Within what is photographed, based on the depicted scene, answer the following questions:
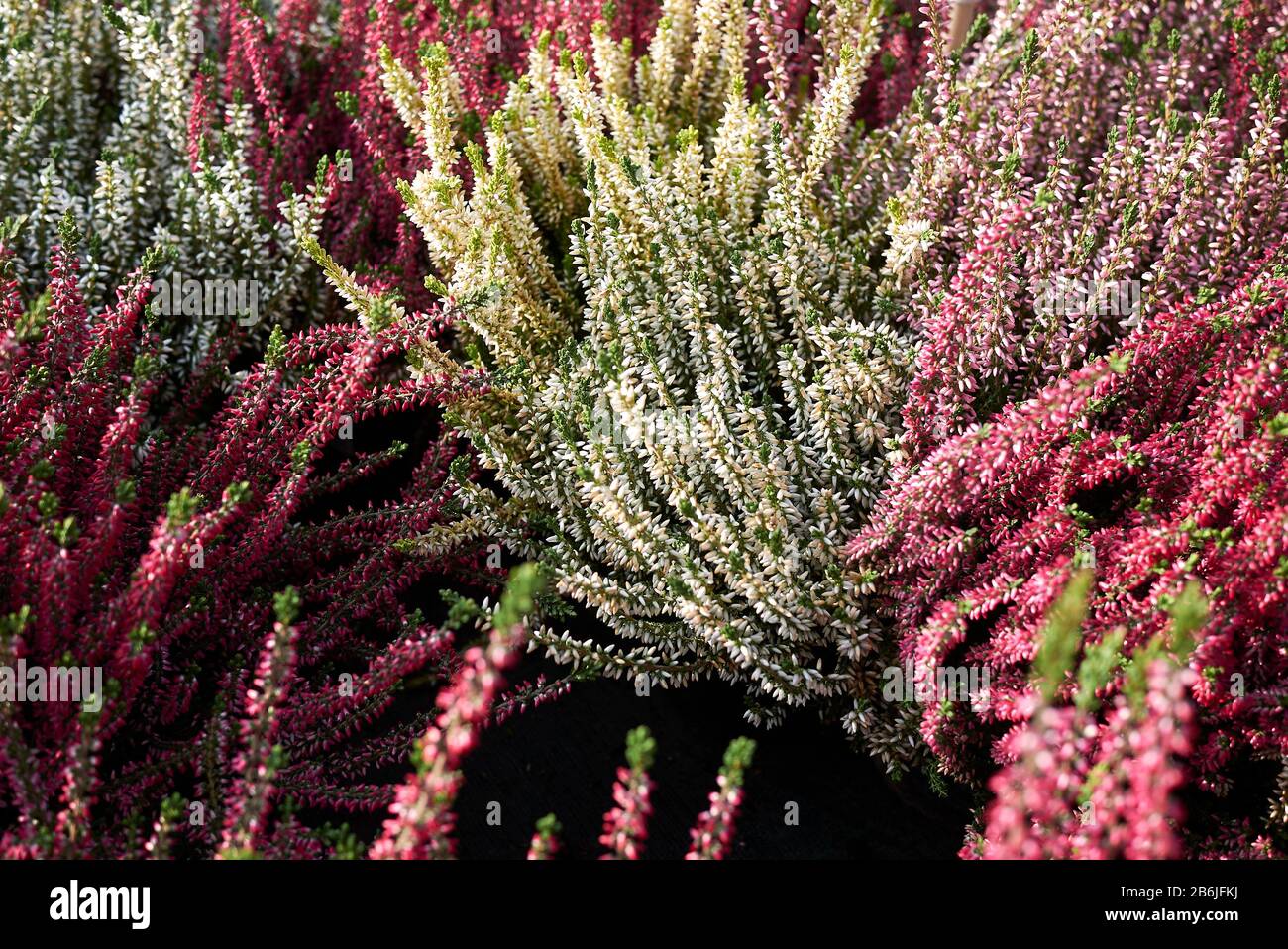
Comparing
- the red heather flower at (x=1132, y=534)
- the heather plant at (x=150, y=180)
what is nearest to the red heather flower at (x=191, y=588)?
the heather plant at (x=150, y=180)

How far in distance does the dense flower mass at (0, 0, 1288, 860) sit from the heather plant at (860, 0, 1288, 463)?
1 cm

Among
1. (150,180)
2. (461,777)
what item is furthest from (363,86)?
(461,777)

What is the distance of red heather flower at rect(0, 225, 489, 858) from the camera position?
1479 millimetres

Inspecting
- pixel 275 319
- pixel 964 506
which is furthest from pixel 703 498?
pixel 275 319

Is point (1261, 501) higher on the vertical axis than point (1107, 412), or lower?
lower

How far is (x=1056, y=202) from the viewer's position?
219 centimetres

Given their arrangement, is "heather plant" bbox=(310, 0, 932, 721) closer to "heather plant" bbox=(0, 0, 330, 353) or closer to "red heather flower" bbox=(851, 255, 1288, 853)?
"red heather flower" bbox=(851, 255, 1288, 853)

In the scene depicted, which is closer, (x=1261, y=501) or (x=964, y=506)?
(x=1261, y=501)

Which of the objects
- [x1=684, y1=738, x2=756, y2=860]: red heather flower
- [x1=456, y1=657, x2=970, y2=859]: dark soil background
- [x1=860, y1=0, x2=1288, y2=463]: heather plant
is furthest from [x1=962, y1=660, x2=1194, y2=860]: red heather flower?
[x1=860, y1=0, x2=1288, y2=463]: heather plant

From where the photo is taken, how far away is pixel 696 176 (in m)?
2.27

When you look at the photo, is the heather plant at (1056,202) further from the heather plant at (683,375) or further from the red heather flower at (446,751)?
the red heather flower at (446,751)
